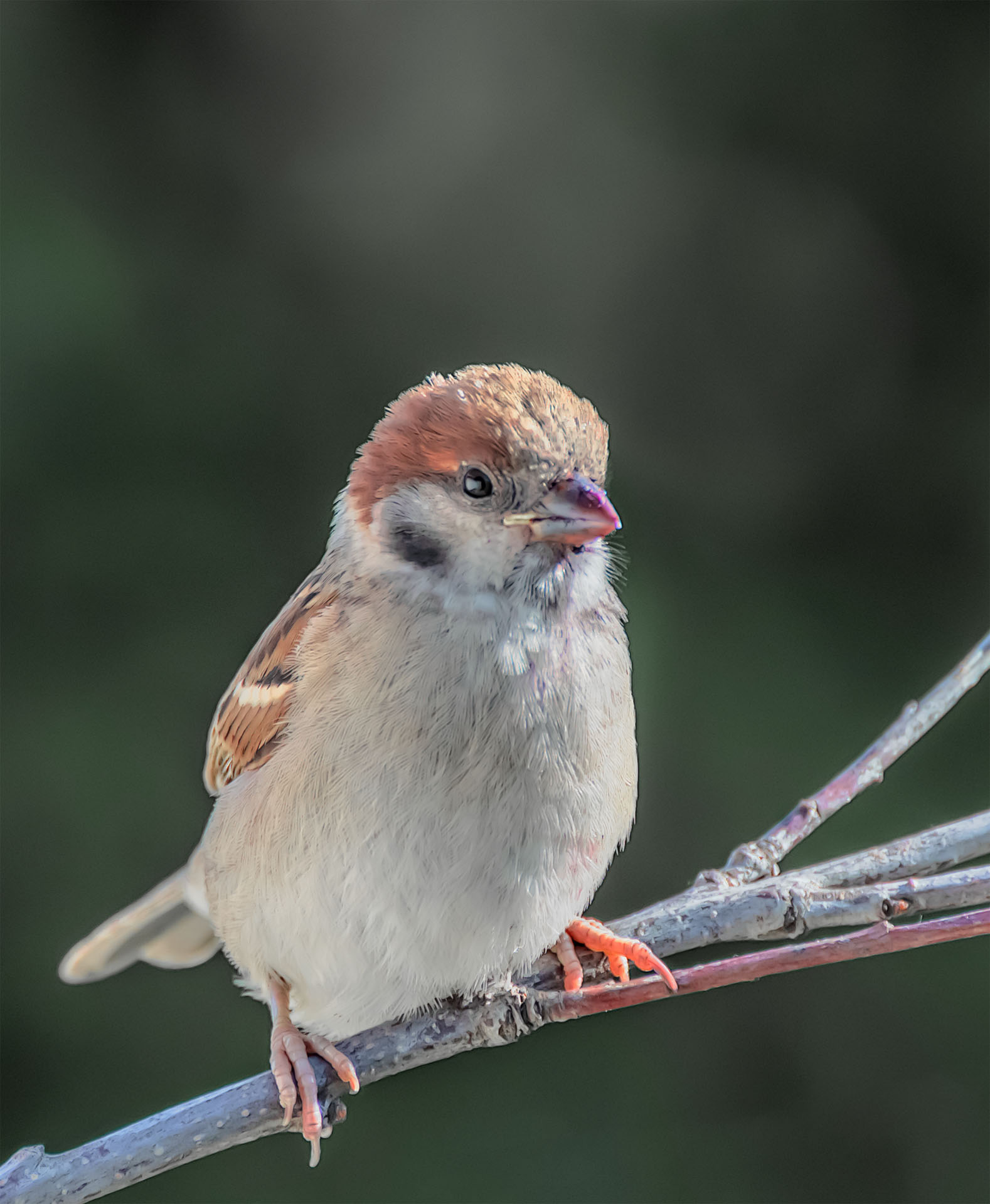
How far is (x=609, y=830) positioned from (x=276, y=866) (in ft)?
1.03

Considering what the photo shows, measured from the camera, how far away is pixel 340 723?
1.13m

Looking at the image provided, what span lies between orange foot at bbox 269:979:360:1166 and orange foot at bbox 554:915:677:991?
230 millimetres

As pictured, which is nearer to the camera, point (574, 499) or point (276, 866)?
point (574, 499)

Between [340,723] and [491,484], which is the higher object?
[491,484]

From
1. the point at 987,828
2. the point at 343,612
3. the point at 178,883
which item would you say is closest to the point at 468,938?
the point at 343,612

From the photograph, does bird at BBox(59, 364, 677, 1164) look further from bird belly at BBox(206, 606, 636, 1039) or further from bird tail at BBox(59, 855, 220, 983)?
bird tail at BBox(59, 855, 220, 983)

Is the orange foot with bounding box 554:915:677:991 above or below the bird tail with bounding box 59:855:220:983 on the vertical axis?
above

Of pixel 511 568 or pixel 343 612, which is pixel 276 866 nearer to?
pixel 343 612

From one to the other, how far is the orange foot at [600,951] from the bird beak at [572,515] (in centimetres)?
39

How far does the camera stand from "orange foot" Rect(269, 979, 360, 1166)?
3.75ft

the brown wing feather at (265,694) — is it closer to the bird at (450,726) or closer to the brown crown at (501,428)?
the bird at (450,726)

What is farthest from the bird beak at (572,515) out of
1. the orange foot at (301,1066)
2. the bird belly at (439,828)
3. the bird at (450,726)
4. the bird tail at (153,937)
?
the bird tail at (153,937)

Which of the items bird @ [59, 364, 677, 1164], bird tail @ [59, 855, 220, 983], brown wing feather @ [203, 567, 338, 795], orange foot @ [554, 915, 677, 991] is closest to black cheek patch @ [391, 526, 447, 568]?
bird @ [59, 364, 677, 1164]

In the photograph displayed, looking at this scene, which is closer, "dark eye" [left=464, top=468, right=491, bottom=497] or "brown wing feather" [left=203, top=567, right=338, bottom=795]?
"dark eye" [left=464, top=468, right=491, bottom=497]
